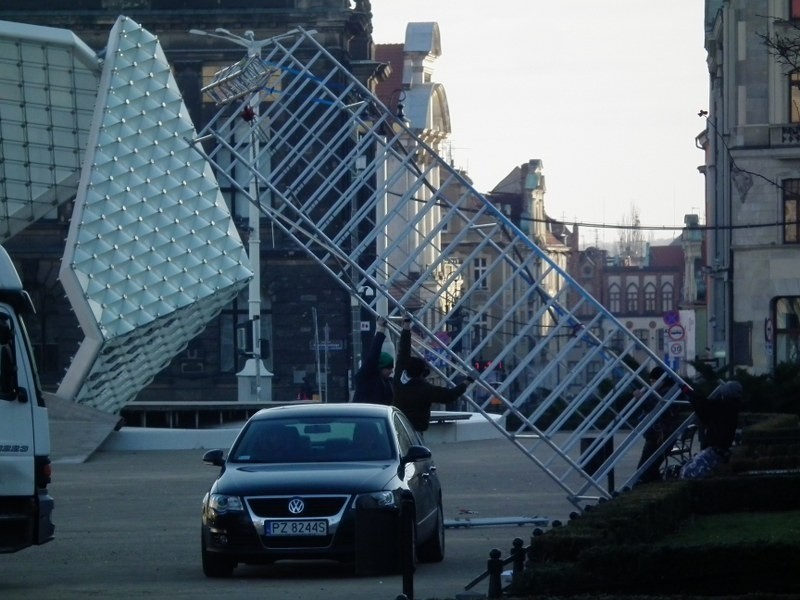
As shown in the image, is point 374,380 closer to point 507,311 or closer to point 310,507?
point 507,311

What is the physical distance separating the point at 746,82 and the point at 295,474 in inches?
1882

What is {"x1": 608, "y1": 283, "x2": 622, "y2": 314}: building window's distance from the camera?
185m

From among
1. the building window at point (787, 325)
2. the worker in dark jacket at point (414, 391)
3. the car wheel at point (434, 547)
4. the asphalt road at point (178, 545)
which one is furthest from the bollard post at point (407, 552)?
the building window at point (787, 325)

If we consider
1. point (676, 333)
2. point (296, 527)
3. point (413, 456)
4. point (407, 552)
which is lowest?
point (676, 333)

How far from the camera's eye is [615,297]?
186 meters

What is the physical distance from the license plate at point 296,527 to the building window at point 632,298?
570ft

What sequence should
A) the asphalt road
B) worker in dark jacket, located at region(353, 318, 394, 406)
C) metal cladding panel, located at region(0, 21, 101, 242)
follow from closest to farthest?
1. the asphalt road
2. worker in dark jacket, located at region(353, 318, 394, 406)
3. metal cladding panel, located at region(0, 21, 101, 242)

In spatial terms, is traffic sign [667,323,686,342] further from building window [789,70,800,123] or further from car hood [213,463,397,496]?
car hood [213,463,397,496]

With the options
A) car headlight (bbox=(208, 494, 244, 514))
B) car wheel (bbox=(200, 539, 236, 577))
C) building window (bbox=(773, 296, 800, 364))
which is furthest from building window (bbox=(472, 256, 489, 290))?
building window (bbox=(773, 296, 800, 364))

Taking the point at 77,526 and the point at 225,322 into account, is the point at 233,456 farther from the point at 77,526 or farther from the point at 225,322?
the point at 225,322

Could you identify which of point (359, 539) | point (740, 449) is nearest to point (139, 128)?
point (740, 449)

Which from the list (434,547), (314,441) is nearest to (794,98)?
(434,547)

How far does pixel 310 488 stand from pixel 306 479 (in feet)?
0.60

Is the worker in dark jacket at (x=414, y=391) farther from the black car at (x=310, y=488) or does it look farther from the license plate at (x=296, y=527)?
the license plate at (x=296, y=527)
